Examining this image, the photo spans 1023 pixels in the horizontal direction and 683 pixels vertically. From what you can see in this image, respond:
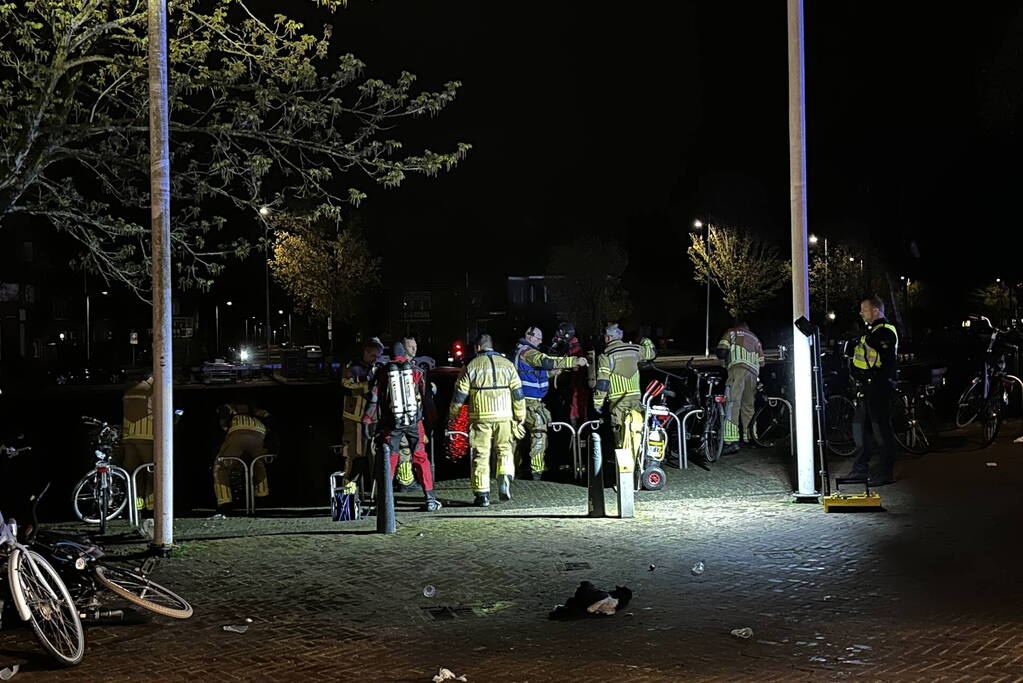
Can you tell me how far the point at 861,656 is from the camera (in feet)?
20.1

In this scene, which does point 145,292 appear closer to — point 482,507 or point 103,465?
point 103,465

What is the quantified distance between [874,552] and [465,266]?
84229mm

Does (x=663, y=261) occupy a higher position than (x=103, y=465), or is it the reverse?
(x=663, y=261)

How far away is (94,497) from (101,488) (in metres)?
0.54

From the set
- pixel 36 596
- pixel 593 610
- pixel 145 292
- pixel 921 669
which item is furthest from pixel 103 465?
pixel 921 669

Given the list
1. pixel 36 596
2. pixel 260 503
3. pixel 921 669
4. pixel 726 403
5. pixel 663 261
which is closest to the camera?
pixel 921 669

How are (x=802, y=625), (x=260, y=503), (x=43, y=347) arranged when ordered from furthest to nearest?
(x=43, y=347) < (x=260, y=503) < (x=802, y=625)

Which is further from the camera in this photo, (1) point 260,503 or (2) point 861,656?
(1) point 260,503

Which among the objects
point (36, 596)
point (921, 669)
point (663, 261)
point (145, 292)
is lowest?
point (921, 669)

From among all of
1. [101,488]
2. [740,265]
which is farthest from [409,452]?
[740,265]

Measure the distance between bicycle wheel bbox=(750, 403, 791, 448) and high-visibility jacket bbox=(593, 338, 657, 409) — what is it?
3827 millimetres

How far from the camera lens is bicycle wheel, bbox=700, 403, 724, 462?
14.8 metres

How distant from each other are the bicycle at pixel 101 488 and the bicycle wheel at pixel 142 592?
431cm

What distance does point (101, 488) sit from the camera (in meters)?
11.4
